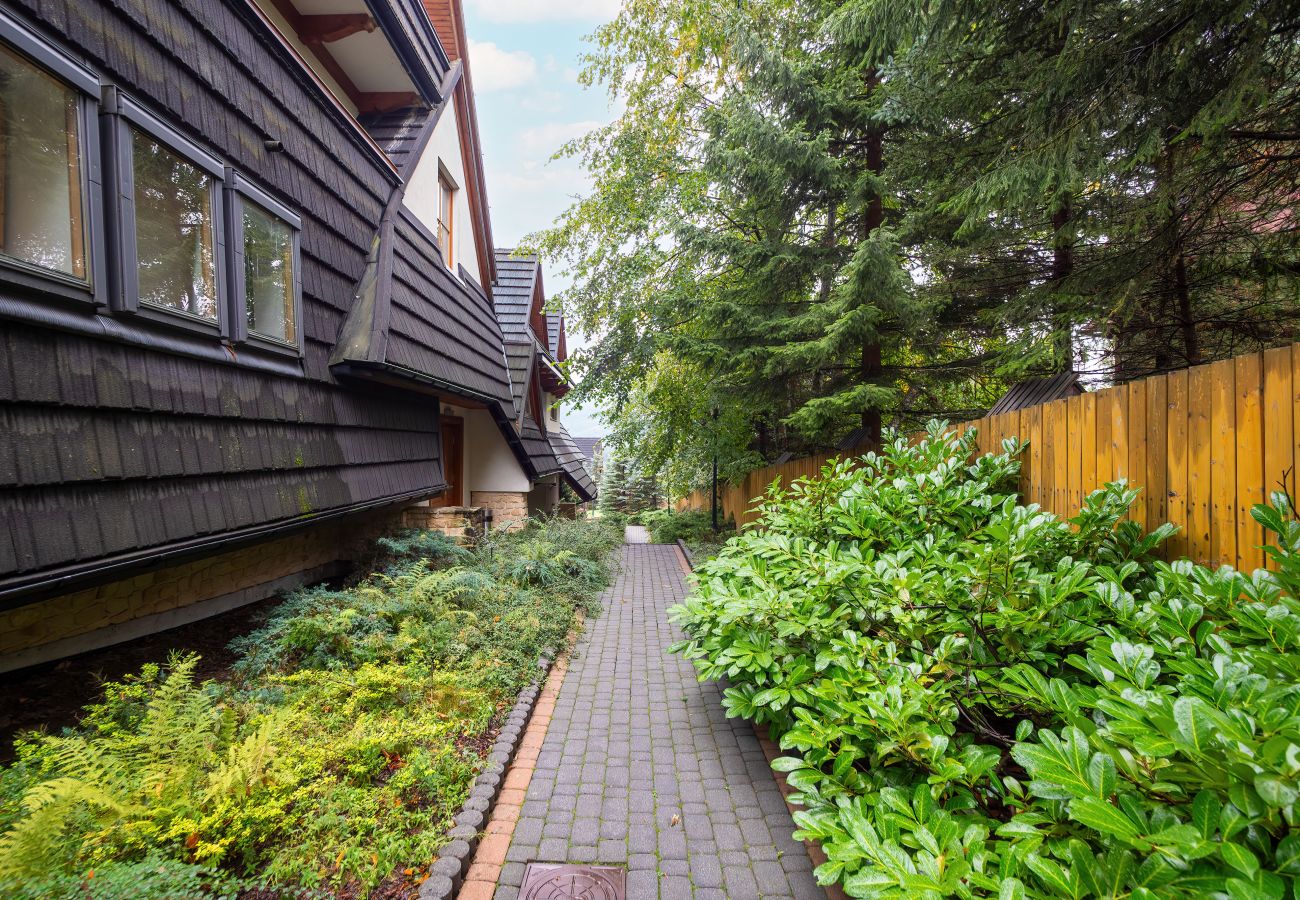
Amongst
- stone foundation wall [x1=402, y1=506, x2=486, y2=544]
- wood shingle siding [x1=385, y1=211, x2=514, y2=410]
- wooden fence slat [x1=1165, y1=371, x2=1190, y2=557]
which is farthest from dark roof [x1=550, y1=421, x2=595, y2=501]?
wooden fence slat [x1=1165, y1=371, x2=1190, y2=557]

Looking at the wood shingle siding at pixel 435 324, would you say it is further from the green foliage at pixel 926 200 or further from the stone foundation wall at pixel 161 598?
the green foliage at pixel 926 200

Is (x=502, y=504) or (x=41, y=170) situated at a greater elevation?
(x=41, y=170)

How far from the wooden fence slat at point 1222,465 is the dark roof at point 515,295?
930 cm

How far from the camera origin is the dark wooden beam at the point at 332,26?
538cm

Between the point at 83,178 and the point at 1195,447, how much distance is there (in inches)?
213

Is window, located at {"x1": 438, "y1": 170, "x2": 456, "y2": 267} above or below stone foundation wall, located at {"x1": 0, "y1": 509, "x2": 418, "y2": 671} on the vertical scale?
above

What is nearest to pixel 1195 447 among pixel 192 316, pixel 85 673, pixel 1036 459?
pixel 1036 459

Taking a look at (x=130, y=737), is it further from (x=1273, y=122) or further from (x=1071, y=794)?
(x=1273, y=122)

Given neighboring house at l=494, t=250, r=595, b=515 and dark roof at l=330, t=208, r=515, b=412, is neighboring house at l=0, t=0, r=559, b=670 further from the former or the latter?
neighboring house at l=494, t=250, r=595, b=515

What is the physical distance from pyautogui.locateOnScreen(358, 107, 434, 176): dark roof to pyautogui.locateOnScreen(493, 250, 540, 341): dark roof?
3768 millimetres

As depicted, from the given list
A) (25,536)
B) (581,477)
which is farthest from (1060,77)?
(581,477)

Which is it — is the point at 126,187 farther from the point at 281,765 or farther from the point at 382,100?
the point at 382,100

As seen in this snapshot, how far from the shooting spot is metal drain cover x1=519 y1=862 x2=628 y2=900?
224 cm

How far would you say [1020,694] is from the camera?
5.75 ft
